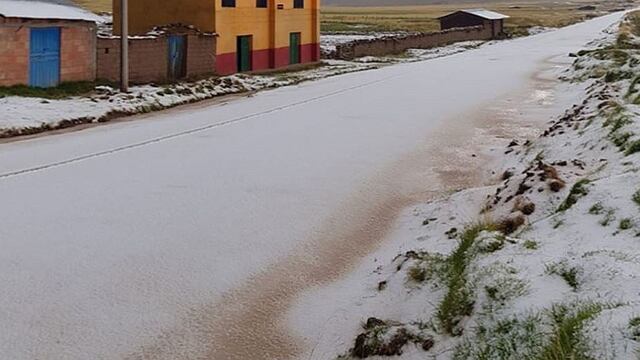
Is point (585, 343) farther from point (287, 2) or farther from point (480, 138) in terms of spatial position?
point (287, 2)

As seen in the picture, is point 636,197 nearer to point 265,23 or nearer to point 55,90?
point 55,90

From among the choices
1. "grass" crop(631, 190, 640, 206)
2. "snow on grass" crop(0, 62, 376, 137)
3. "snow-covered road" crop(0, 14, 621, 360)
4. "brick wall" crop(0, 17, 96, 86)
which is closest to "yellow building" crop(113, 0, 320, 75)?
"snow on grass" crop(0, 62, 376, 137)

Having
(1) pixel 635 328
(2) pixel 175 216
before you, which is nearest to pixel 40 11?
(2) pixel 175 216

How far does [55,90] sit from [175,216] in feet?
54.6

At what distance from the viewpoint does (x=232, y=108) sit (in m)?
23.6

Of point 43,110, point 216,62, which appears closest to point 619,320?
point 43,110

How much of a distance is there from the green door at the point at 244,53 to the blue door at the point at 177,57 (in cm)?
558

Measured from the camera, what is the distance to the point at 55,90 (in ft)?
84.5

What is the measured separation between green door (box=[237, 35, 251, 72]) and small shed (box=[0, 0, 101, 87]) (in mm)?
10598

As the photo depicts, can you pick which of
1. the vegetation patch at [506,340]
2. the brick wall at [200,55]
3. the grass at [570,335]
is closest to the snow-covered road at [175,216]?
the vegetation patch at [506,340]

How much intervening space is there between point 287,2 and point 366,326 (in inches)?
1469

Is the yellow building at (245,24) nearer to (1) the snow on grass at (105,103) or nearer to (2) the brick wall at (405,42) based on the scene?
(1) the snow on grass at (105,103)

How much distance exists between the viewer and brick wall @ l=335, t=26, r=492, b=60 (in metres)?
50.9

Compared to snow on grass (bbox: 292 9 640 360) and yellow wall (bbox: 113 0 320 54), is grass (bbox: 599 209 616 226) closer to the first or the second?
snow on grass (bbox: 292 9 640 360)
